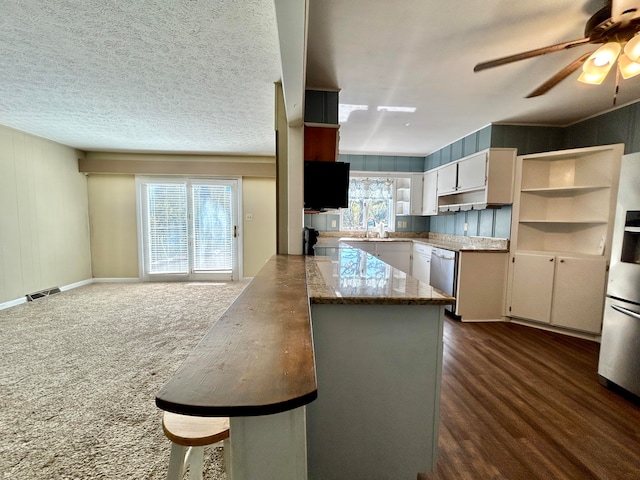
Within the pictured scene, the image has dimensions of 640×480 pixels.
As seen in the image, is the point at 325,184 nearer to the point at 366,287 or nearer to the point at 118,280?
the point at 366,287

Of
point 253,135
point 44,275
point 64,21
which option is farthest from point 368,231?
point 44,275

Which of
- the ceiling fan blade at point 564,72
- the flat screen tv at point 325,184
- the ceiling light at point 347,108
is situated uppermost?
the ceiling light at point 347,108

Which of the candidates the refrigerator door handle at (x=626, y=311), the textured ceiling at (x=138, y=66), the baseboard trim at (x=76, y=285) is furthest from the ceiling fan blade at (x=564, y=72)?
the baseboard trim at (x=76, y=285)

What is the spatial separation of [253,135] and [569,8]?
346 cm

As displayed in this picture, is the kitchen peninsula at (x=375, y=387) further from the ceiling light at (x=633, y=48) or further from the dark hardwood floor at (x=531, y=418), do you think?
the ceiling light at (x=633, y=48)

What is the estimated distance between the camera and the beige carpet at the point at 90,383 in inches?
55.5

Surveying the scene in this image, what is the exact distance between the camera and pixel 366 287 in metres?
1.38

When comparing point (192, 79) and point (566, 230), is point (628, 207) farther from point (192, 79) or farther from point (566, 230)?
point (192, 79)

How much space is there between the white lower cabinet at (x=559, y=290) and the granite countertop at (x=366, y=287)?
2.35m

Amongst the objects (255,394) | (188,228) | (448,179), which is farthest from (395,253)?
(255,394)

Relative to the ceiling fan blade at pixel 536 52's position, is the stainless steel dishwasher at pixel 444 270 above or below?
below

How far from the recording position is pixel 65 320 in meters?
3.28

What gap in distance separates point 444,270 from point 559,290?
118 centimetres

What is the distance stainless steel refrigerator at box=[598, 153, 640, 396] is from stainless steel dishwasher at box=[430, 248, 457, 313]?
1.49 m
